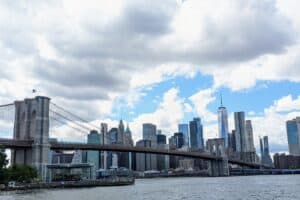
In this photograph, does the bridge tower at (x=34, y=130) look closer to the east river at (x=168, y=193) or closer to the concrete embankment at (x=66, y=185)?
the concrete embankment at (x=66, y=185)

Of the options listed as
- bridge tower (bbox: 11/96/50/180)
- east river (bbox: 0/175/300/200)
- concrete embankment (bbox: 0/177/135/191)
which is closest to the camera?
Answer: east river (bbox: 0/175/300/200)

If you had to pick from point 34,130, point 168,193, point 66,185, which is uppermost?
point 34,130

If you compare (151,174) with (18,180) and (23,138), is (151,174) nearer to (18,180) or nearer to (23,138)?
Answer: (23,138)

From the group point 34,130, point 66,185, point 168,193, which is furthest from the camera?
point 34,130

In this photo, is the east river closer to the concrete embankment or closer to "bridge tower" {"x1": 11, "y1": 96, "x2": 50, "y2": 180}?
the concrete embankment

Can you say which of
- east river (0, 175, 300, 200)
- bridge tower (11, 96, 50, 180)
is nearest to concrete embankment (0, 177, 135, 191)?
east river (0, 175, 300, 200)

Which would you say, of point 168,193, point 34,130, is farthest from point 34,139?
point 168,193

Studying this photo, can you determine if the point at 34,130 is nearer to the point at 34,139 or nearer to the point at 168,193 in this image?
the point at 34,139

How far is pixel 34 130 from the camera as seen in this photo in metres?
95.0

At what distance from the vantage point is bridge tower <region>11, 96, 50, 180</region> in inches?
→ 3565

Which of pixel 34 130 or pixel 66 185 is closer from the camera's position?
pixel 66 185

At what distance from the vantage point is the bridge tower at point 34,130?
90562 millimetres

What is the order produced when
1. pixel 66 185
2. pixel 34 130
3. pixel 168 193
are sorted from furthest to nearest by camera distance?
pixel 34 130 → pixel 66 185 → pixel 168 193

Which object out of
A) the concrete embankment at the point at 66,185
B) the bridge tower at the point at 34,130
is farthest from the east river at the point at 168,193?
the bridge tower at the point at 34,130
